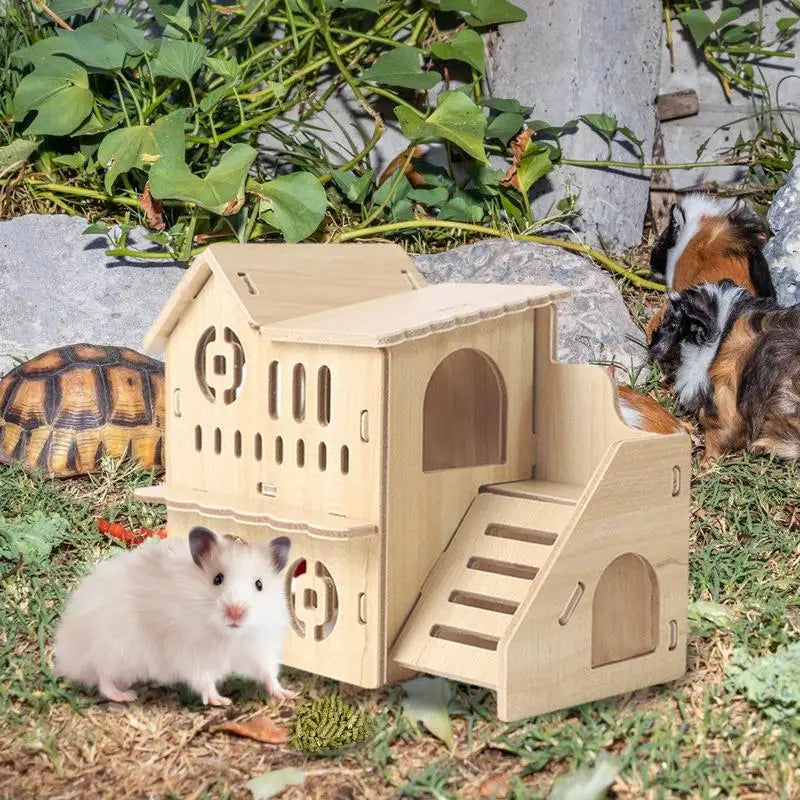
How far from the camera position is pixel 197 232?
5.95 m

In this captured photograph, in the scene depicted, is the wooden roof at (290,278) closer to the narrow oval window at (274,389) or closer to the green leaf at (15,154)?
the narrow oval window at (274,389)

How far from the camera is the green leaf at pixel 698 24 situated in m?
6.70

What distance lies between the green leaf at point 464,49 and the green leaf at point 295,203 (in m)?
1.18

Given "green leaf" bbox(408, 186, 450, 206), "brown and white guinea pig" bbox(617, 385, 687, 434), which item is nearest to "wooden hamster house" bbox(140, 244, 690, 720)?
"brown and white guinea pig" bbox(617, 385, 687, 434)

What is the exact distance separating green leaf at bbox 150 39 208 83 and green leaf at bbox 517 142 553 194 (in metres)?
1.66

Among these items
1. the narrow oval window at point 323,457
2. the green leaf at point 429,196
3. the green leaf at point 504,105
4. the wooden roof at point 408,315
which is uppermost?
the green leaf at point 504,105

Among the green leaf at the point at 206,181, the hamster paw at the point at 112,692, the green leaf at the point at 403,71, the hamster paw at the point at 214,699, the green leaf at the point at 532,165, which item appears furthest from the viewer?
the green leaf at the point at 532,165

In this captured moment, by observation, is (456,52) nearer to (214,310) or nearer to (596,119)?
(596,119)

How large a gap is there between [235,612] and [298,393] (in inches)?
19.8

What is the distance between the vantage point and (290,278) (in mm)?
2879

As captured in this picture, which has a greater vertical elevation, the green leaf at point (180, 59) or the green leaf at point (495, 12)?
the green leaf at point (495, 12)

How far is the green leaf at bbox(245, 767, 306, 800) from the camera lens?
2582 millimetres

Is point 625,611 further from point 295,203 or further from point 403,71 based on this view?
point 403,71

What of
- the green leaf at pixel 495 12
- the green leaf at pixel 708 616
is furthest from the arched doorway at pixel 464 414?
the green leaf at pixel 495 12
